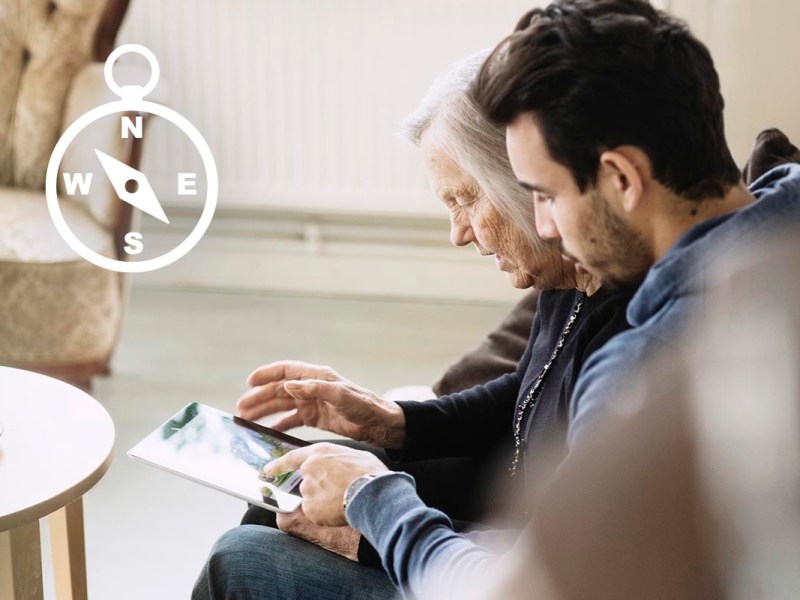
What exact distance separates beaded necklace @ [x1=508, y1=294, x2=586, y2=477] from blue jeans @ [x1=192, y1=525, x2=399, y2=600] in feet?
0.81

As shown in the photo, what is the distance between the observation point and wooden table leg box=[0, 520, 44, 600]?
1.21 metres

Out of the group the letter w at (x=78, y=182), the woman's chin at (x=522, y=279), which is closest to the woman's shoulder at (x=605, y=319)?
the woman's chin at (x=522, y=279)

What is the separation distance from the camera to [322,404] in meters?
1.37

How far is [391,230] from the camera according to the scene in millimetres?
3113

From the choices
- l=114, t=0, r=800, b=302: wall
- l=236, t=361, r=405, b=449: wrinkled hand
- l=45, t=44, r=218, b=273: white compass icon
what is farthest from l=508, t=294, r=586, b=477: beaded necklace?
l=114, t=0, r=800, b=302: wall

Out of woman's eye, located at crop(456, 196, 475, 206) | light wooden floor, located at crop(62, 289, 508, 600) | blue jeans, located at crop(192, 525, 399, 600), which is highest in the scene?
woman's eye, located at crop(456, 196, 475, 206)

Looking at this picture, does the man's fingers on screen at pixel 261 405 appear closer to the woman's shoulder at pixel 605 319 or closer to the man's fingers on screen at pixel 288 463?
the man's fingers on screen at pixel 288 463

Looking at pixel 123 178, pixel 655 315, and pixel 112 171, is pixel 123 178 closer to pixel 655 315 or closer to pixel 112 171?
pixel 112 171

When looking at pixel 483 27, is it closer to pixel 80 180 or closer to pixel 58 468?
pixel 80 180

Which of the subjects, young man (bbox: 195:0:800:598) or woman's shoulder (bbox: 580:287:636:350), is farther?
woman's shoulder (bbox: 580:287:636:350)

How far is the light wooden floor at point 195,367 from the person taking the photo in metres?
1.90

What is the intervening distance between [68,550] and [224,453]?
299mm

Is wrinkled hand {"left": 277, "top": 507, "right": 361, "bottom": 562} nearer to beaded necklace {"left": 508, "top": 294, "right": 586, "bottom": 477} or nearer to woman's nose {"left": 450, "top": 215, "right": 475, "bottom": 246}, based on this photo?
beaded necklace {"left": 508, "top": 294, "right": 586, "bottom": 477}

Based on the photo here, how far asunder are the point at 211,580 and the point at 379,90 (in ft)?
6.46
